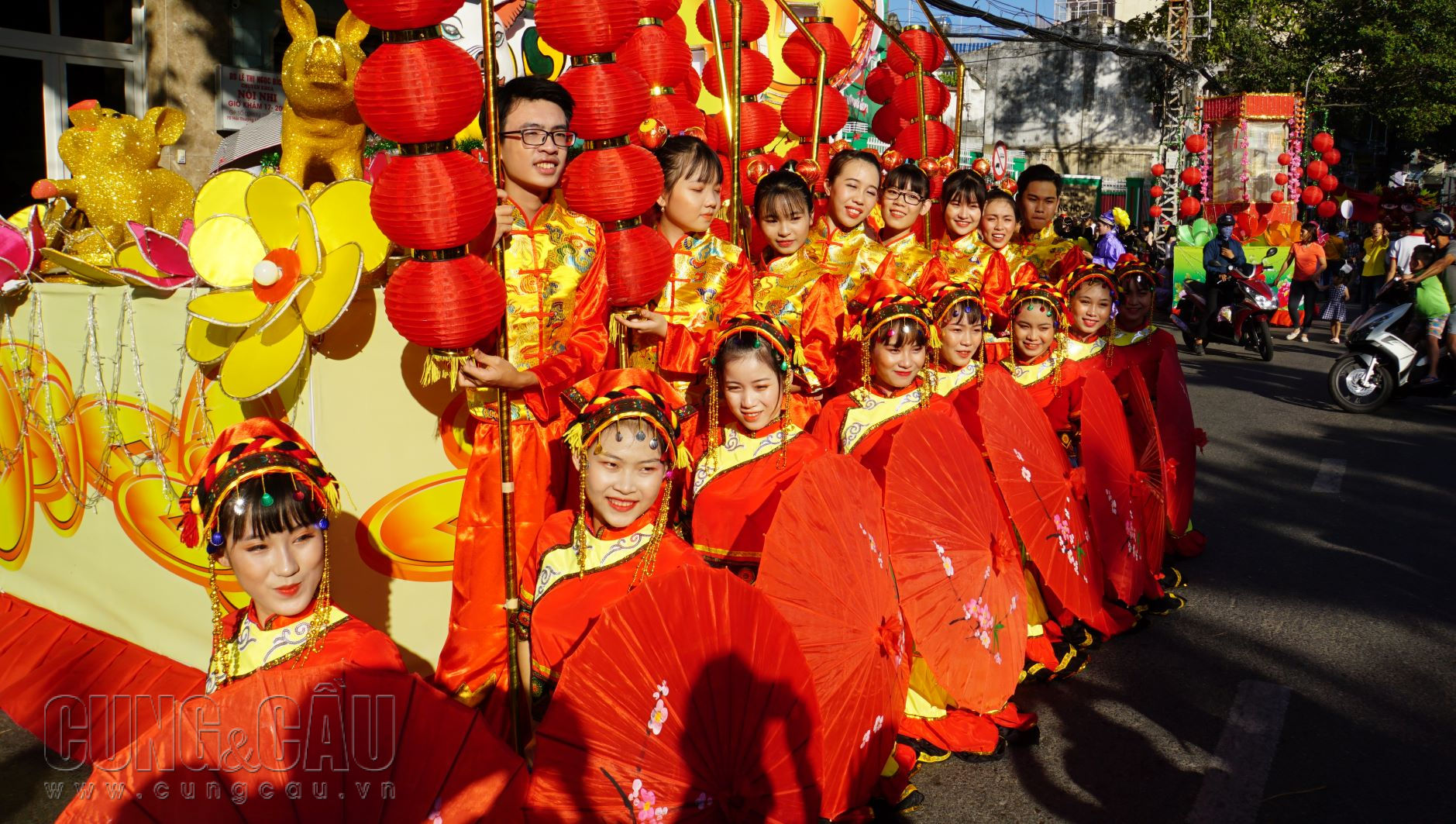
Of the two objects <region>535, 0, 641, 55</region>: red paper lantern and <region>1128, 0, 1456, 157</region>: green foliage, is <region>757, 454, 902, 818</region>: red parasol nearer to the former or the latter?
<region>535, 0, 641, 55</region>: red paper lantern

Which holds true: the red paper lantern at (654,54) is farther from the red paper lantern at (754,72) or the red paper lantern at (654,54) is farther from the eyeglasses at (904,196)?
the eyeglasses at (904,196)

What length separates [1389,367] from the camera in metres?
8.59

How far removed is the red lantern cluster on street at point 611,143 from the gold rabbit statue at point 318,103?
4.62ft

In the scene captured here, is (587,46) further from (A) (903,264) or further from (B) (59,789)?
(B) (59,789)

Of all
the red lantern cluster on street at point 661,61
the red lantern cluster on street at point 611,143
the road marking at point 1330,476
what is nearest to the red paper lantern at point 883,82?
the red lantern cluster on street at point 661,61

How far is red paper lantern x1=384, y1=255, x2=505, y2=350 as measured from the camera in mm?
2322

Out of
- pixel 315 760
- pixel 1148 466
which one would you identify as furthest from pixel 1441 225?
pixel 315 760

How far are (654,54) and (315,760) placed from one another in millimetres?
3593

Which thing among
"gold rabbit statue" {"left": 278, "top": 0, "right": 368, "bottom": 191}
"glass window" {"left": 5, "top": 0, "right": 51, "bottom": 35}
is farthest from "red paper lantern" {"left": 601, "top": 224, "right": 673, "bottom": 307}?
"glass window" {"left": 5, "top": 0, "right": 51, "bottom": 35}

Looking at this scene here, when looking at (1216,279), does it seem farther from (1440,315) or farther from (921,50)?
(921,50)

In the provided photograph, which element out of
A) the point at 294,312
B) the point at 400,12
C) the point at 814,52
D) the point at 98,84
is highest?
the point at 98,84

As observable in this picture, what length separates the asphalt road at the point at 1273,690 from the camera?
9.59ft

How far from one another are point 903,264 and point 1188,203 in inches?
583

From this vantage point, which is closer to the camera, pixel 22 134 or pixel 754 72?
pixel 754 72
